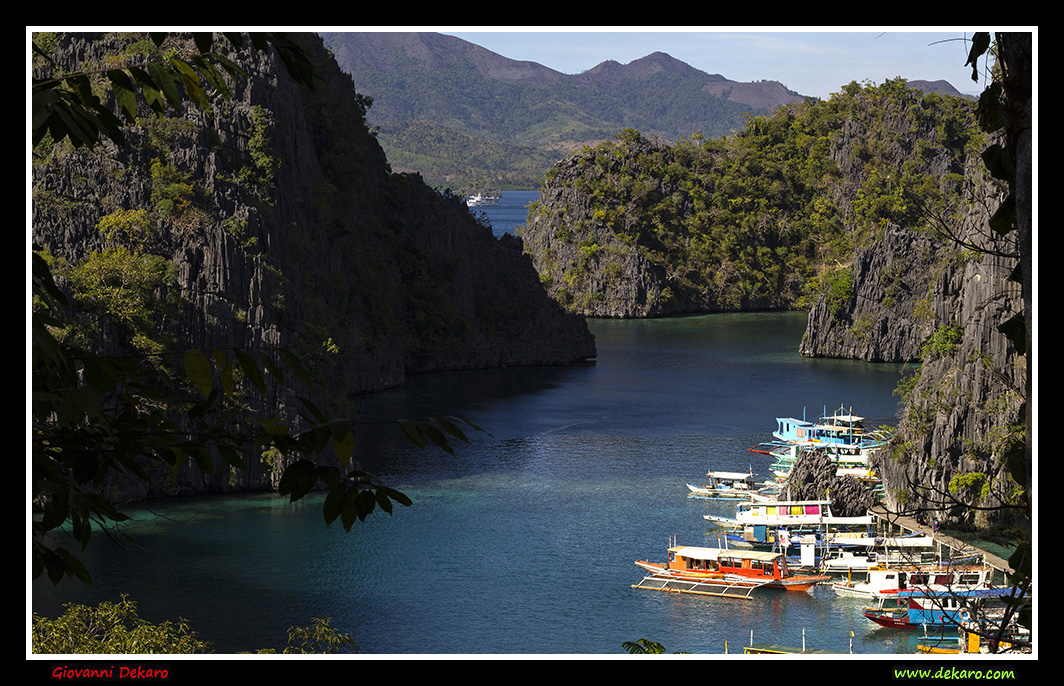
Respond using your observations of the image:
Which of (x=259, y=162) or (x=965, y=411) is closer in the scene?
(x=965, y=411)

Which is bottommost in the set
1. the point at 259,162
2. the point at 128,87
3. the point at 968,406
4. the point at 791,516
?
the point at 791,516

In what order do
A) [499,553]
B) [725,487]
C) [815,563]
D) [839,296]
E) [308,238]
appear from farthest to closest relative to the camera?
1. [839,296]
2. [308,238]
3. [725,487]
4. [815,563]
5. [499,553]

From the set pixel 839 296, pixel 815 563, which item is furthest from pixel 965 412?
pixel 839 296

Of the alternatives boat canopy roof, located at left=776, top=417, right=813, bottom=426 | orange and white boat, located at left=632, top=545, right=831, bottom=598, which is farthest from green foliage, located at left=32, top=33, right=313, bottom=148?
boat canopy roof, located at left=776, top=417, right=813, bottom=426

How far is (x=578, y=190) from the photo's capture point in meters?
126

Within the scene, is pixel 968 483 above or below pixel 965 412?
below

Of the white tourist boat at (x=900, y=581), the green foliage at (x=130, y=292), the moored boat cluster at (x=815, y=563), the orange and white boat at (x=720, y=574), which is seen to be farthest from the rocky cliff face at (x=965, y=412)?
the green foliage at (x=130, y=292)

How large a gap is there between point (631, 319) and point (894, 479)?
75.6m

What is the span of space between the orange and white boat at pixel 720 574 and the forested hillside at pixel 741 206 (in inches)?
3253

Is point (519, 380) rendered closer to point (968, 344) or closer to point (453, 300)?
point (453, 300)

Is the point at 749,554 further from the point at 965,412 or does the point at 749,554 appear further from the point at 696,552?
the point at 965,412

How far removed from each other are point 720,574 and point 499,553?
6.80 meters

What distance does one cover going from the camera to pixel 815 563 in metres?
36.8

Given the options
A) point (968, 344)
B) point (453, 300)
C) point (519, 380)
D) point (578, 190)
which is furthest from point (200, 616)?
point (578, 190)
